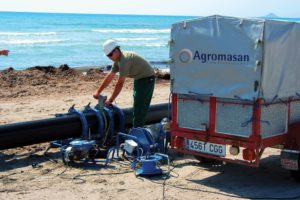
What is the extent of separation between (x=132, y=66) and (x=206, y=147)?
226 centimetres

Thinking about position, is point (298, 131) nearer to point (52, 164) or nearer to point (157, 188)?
point (157, 188)

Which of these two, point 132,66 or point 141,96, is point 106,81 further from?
point 141,96

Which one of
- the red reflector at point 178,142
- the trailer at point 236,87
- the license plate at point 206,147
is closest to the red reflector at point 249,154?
the trailer at point 236,87

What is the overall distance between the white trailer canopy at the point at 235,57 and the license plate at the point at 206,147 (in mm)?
677

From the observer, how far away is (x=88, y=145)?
8.41 meters

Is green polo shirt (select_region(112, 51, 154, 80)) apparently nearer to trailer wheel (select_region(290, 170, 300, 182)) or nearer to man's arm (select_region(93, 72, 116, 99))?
man's arm (select_region(93, 72, 116, 99))

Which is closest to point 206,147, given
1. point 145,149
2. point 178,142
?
point 178,142

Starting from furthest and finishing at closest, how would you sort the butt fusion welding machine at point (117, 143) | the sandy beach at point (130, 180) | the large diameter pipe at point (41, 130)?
1. the large diameter pipe at point (41, 130)
2. the butt fusion welding machine at point (117, 143)
3. the sandy beach at point (130, 180)

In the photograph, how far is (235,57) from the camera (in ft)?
23.6

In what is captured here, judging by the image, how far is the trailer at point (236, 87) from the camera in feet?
23.1

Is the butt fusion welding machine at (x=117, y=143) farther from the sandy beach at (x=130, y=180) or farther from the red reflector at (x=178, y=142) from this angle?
the red reflector at (x=178, y=142)

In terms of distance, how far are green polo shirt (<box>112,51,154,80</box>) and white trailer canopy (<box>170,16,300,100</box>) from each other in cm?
139

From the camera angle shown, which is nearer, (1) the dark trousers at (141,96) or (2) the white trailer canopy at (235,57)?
(2) the white trailer canopy at (235,57)

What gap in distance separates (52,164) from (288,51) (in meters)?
3.81
